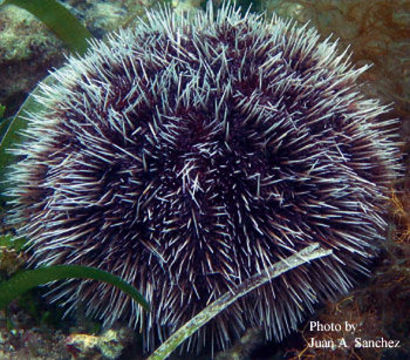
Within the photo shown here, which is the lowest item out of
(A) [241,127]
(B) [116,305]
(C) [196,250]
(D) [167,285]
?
(B) [116,305]

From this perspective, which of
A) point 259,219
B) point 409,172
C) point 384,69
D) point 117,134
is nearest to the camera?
point 259,219

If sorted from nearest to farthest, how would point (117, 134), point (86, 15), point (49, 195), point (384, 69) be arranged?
point (117, 134) < point (49, 195) < point (384, 69) < point (86, 15)

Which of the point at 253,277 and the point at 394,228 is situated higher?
the point at 394,228

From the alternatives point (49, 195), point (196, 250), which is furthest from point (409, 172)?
point (49, 195)

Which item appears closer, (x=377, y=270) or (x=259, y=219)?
(x=259, y=219)

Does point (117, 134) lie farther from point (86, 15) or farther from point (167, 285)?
point (86, 15)

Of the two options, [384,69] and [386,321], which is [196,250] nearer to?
[386,321]

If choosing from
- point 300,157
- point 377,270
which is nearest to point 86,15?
point 300,157
